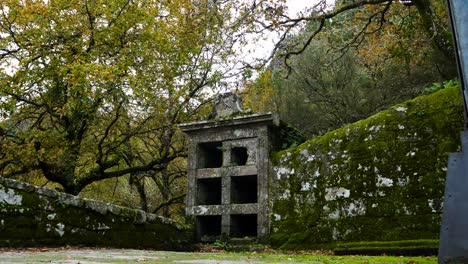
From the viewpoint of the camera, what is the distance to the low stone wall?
5645mm

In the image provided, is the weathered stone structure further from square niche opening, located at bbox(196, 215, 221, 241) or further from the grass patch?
the grass patch

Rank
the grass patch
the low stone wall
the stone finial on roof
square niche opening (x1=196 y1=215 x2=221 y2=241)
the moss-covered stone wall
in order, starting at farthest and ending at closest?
1. the stone finial on roof
2. square niche opening (x1=196 y1=215 x2=221 y2=241)
3. the moss-covered stone wall
4. the low stone wall
5. the grass patch

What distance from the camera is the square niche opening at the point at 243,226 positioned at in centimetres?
930

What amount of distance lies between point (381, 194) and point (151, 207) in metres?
16.1

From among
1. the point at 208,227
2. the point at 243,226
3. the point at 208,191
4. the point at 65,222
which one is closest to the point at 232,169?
the point at 208,191

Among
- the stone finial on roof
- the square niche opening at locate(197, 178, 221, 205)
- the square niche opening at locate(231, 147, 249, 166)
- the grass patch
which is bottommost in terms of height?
the grass patch

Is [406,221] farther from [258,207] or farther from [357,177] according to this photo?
[258,207]

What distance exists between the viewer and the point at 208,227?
9969mm

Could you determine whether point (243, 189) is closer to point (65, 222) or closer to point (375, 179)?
point (375, 179)

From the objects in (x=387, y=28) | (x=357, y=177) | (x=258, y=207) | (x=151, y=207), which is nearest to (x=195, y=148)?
(x=258, y=207)

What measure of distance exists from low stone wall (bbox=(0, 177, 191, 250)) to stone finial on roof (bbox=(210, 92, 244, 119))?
120 inches

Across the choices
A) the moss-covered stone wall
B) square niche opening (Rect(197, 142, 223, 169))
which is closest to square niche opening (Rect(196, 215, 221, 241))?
square niche opening (Rect(197, 142, 223, 169))

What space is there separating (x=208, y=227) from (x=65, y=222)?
13.9 ft

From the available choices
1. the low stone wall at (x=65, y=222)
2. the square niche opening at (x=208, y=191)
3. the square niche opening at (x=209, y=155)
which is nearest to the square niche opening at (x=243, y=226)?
the square niche opening at (x=208, y=191)
